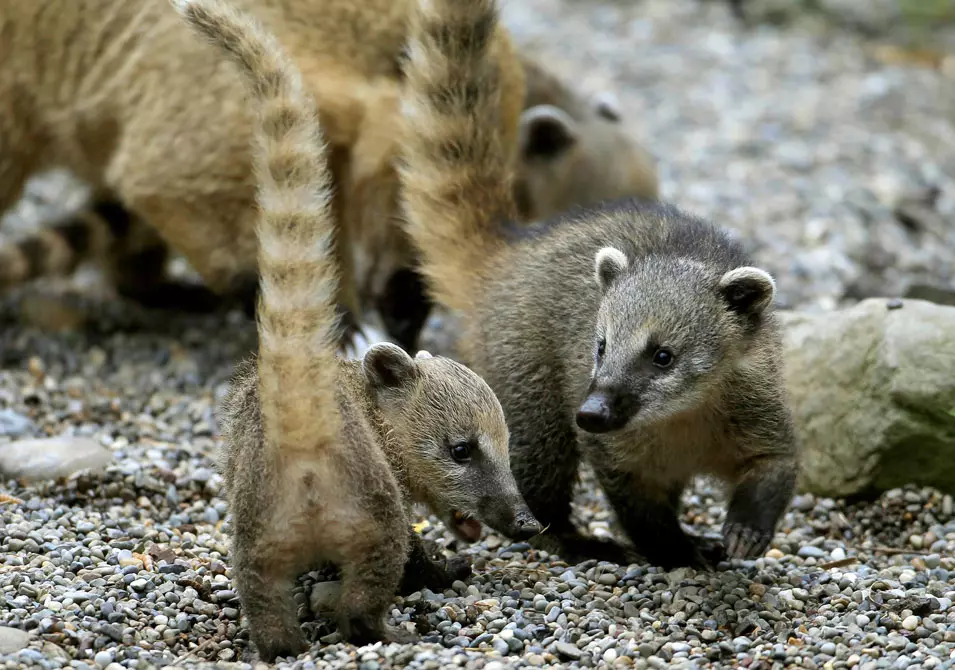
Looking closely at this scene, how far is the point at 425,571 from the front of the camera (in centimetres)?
493

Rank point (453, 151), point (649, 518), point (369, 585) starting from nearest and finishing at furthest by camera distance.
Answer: point (369, 585) → point (649, 518) → point (453, 151)

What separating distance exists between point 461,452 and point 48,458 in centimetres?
206

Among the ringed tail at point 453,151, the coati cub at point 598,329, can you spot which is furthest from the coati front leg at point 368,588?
the ringed tail at point 453,151

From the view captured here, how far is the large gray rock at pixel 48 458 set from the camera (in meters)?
5.77

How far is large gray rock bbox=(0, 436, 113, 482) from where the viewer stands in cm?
577

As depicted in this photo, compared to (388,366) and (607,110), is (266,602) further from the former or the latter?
(607,110)

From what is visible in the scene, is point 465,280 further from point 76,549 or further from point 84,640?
point 84,640

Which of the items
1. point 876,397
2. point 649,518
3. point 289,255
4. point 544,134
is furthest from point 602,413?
point 544,134

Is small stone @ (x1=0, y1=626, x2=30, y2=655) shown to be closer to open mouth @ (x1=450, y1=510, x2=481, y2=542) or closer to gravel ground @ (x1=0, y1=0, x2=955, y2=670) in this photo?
gravel ground @ (x1=0, y1=0, x2=955, y2=670)

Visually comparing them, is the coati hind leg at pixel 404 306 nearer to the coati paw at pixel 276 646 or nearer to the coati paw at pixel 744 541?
the coati paw at pixel 744 541

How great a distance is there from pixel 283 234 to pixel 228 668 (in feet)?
4.63

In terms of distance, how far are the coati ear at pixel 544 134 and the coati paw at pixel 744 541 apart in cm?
412

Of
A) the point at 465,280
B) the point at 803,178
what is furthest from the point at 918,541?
the point at 803,178

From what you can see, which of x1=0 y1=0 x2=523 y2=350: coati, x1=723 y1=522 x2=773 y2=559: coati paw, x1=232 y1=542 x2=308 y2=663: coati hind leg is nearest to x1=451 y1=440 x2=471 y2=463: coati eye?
x1=232 y1=542 x2=308 y2=663: coati hind leg
